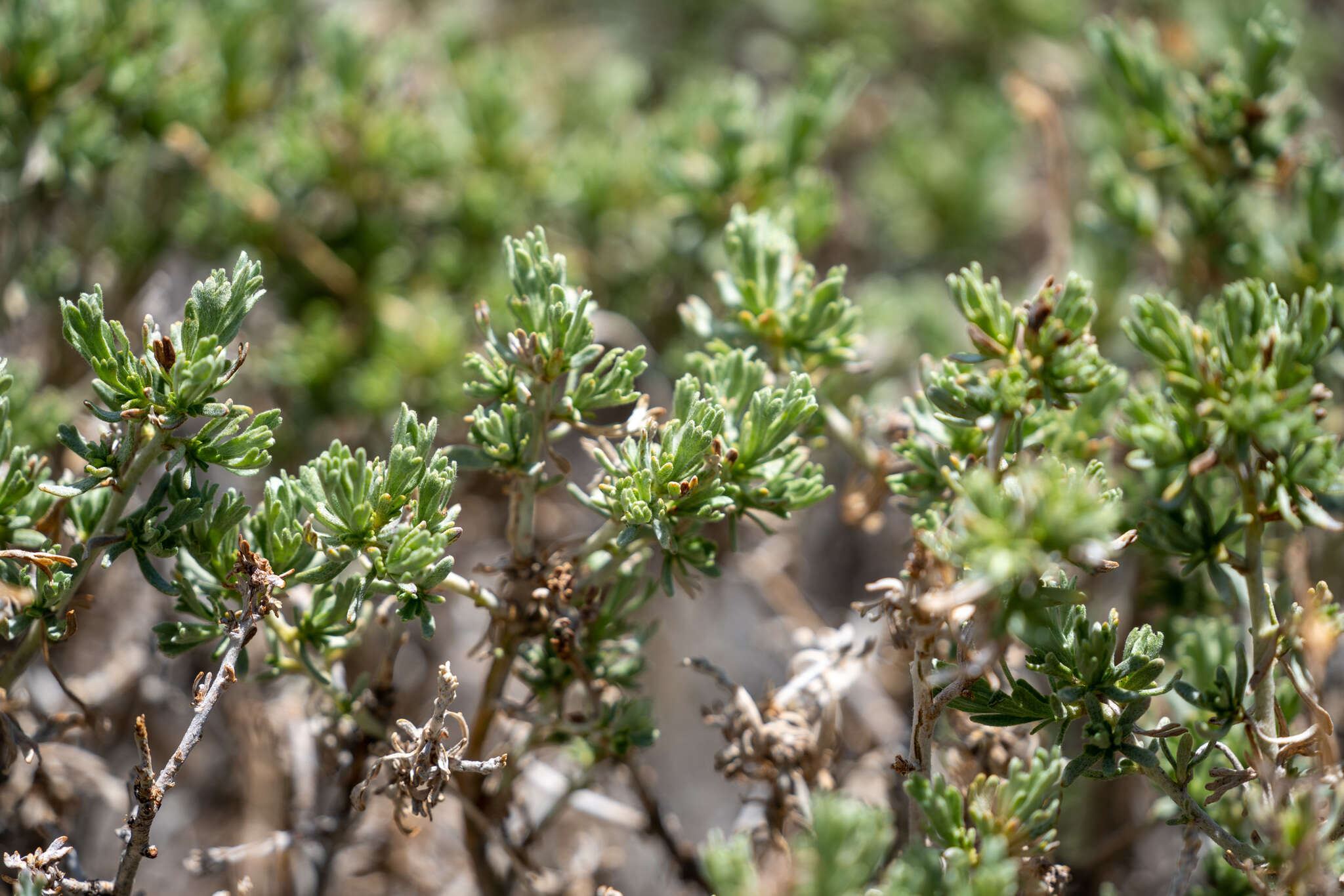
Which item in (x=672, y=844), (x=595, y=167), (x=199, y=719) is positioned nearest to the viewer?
(x=199, y=719)

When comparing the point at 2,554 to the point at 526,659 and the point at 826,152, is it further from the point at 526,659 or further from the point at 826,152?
the point at 826,152

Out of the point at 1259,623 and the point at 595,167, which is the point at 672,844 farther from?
the point at 595,167

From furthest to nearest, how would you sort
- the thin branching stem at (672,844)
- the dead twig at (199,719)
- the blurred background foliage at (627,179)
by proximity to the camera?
1. the blurred background foliage at (627,179)
2. the thin branching stem at (672,844)
3. the dead twig at (199,719)

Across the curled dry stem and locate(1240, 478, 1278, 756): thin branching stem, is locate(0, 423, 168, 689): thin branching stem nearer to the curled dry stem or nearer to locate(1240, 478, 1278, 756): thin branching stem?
the curled dry stem

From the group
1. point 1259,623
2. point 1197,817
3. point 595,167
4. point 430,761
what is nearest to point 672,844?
point 430,761

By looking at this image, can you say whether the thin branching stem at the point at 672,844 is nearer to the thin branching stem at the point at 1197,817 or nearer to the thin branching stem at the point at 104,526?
the thin branching stem at the point at 1197,817

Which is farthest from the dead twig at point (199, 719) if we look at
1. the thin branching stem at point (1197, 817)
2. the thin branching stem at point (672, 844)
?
A: the thin branching stem at point (1197, 817)

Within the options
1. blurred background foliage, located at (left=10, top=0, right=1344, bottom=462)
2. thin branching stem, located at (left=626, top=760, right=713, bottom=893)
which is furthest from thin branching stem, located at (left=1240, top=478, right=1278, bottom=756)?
thin branching stem, located at (left=626, top=760, right=713, bottom=893)

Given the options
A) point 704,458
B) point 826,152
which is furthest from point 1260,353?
point 826,152

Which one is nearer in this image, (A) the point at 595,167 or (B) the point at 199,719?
(B) the point at 199,719
